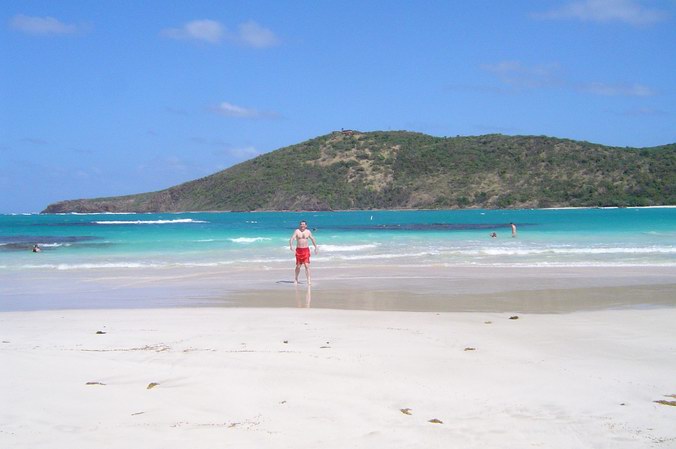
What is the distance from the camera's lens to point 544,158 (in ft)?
366

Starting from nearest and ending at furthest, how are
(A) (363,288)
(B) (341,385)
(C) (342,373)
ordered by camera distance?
(B) (341,385), (C) (342,373), (A) (363,288)

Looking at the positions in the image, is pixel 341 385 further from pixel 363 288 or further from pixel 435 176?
pixel 435 176

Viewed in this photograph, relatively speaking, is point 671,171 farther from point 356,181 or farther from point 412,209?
point 356,181

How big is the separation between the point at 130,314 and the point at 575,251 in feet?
65.7

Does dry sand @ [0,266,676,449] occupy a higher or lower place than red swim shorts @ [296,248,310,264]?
lower

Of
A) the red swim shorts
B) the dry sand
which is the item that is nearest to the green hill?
the red swim shorts

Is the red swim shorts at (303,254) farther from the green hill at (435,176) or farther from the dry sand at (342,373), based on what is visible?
the green hill at (435,176)

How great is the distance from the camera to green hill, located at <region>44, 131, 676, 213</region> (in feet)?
341

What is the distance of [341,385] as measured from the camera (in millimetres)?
6414

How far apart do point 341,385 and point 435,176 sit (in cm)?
11178

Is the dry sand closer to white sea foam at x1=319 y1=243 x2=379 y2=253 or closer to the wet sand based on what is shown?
the wet sand

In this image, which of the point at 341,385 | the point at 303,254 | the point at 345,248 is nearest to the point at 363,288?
the point at 303,254

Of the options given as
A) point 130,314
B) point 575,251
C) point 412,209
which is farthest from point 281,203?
point 130,314

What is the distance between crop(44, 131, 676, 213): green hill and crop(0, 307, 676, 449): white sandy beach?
97478 millimetres
